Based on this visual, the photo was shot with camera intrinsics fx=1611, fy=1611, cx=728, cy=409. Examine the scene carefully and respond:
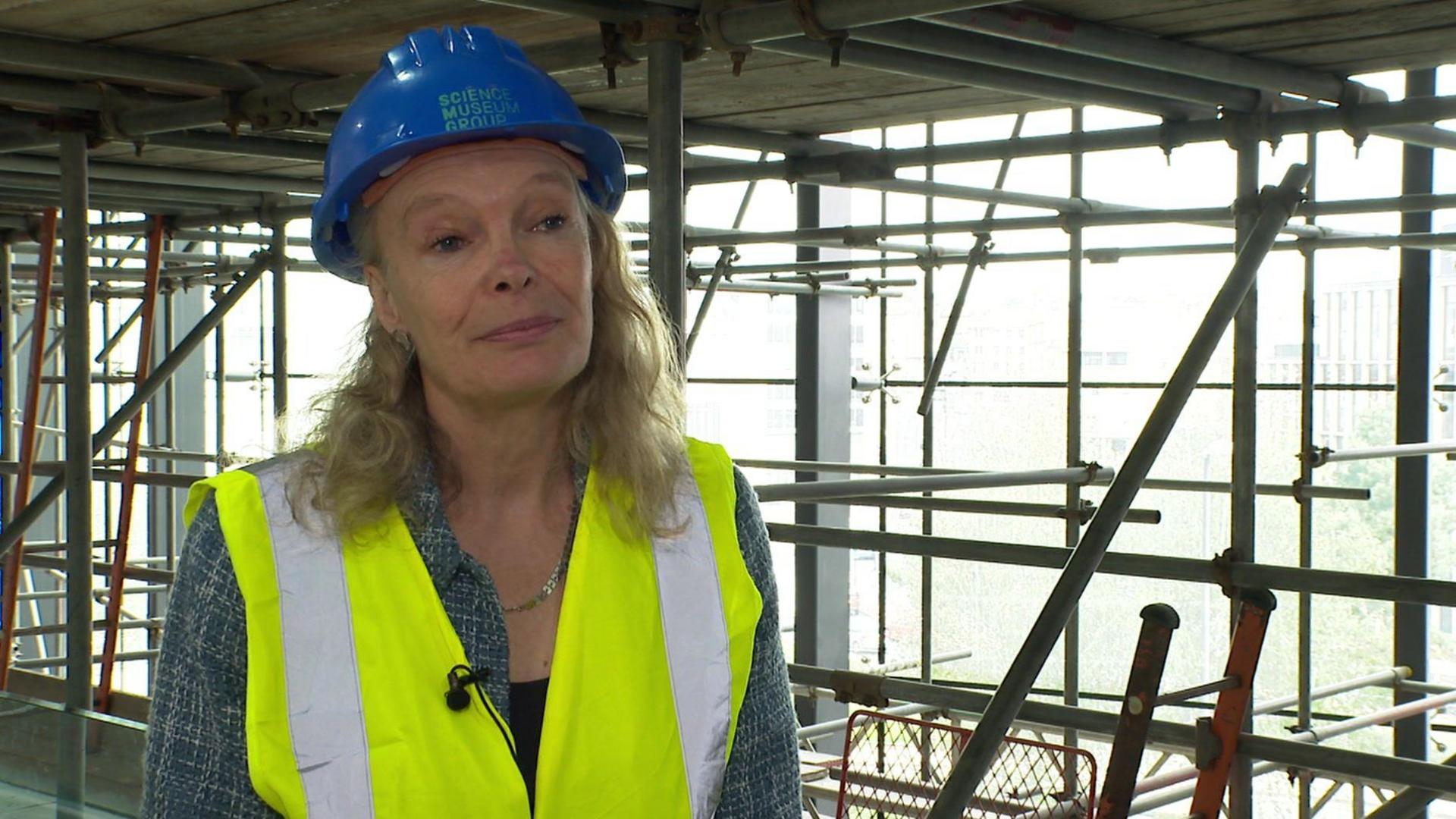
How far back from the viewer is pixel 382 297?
178 cm

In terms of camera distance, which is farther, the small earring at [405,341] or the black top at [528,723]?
the small earring at [405,341]

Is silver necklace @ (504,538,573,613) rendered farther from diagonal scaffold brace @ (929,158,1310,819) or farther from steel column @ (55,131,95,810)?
steel column @ (55,131,95,810)

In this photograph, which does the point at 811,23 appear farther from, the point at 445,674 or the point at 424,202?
the point at 445,674

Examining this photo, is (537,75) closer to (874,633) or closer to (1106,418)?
(1106,418)

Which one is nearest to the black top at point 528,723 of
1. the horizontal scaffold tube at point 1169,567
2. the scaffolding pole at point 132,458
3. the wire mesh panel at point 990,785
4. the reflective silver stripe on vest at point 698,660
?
the reflective silver stripe on vest at point 698,660

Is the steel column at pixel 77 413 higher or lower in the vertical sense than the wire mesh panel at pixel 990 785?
→ higher

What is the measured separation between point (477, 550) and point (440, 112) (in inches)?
18.1

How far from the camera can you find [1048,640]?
3.39 metres

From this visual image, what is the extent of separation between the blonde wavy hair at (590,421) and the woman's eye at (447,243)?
11 cm

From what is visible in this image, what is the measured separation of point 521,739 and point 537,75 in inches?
28.3

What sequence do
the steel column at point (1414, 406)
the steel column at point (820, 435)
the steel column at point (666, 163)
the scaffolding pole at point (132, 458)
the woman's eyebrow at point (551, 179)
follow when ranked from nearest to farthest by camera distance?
the woman's eyebrow at point (551, 179), the steel column at point (666, 163), the scaffolding pole at point (132, 458), the steel column at point (1414, 406), the steel column at point (820, 435)

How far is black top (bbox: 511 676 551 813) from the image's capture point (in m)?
1.62

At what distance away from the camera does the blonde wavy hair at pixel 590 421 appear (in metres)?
1.68

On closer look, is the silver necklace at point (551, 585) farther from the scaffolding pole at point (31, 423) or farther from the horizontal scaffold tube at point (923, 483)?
the scaffolding pole at point (31, 423)
